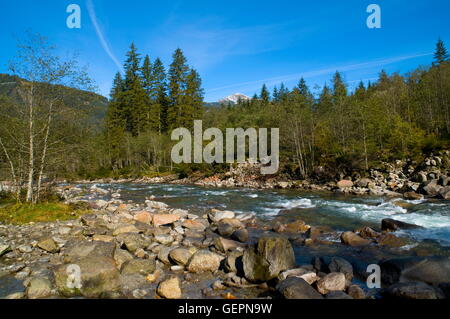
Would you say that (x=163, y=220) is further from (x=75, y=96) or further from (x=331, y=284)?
(x=331, y=284)

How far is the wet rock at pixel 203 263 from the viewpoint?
6031 mm

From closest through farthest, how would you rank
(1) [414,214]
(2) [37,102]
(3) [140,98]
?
(2) [37,102]
(1) [414,214]
(3) [140,98]

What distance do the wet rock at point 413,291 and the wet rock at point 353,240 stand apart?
309 cm

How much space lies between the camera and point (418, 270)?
207 inches

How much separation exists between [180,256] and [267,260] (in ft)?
6.86

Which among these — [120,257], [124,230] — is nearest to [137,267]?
[120,257]

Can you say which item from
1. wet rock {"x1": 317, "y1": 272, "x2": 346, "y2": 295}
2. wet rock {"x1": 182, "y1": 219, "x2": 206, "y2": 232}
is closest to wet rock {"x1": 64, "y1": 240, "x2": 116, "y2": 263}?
wet rock {"x1": 182, "y1": 219, "x2": 206, "y2": 232}

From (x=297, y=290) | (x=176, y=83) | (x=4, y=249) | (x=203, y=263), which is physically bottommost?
(x=203, y=263)

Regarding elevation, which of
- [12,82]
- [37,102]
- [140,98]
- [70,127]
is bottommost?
[70,127]

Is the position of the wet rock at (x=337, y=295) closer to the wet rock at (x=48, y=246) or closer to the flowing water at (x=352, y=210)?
the flowing water at (x=352, y=210)

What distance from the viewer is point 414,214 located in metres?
11.1

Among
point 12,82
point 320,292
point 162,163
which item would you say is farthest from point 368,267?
point 162,163
